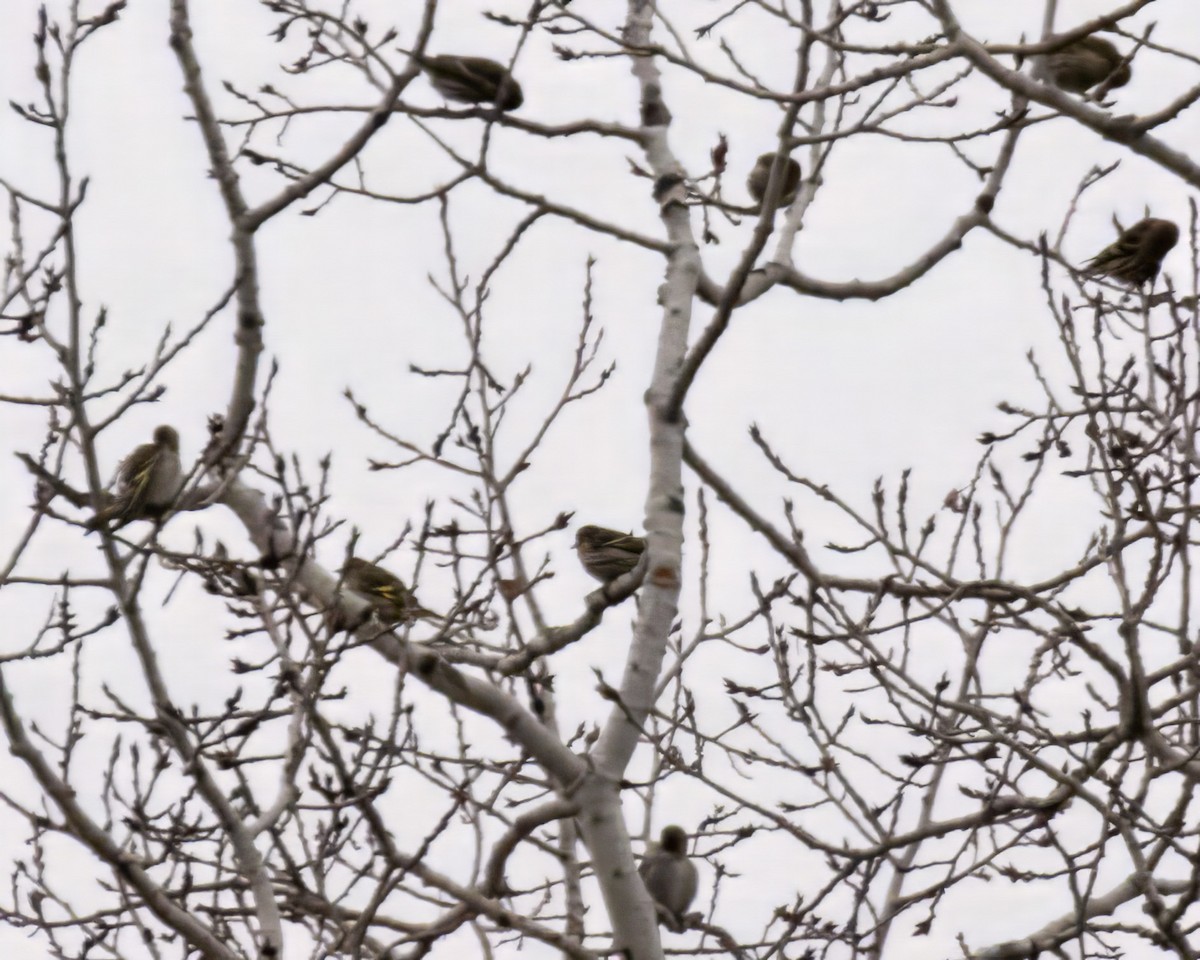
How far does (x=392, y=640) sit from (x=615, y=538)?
4.12m

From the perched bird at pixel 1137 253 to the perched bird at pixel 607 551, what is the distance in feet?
10.8

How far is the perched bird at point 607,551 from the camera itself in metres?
9.60

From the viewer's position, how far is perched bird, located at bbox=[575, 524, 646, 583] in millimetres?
9602

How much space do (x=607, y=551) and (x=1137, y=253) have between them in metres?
3.73

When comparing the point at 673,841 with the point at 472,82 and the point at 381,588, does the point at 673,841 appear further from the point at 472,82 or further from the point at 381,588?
the point at 472,82

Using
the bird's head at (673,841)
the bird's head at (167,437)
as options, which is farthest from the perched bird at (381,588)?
the bird's head at (673,841)

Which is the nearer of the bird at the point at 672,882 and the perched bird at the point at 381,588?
the perched bird at the point at 381,588

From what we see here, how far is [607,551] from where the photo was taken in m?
9.66

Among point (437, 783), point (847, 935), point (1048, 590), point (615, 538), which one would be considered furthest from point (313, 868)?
point (615, 538)

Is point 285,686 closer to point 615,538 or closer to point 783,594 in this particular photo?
point 783,594

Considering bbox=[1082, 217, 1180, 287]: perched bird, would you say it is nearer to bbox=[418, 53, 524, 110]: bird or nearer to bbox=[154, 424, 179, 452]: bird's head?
bbox=[418, 53, 524, 110]: bird

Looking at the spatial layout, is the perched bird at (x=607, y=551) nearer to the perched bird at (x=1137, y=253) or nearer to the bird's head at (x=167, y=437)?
the bird's head at (x=167, y=437)

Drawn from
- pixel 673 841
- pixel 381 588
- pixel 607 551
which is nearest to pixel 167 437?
pixel 381 588

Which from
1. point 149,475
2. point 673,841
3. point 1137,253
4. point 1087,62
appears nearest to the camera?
point 149,475
